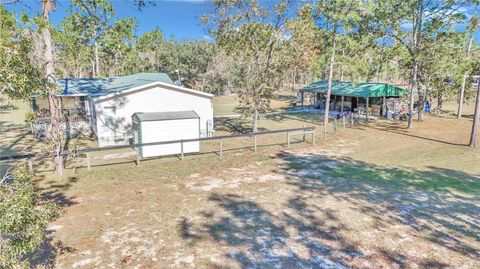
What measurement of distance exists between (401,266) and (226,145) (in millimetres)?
12171

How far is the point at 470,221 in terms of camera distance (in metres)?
8.16

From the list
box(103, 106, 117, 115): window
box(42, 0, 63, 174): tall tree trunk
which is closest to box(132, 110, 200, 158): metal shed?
box(103, 106, 117, 115): window

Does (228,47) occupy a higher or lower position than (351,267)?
higher

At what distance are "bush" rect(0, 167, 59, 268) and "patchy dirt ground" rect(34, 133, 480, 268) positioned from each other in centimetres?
284

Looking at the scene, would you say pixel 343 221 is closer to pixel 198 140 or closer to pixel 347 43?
pixel 198 140

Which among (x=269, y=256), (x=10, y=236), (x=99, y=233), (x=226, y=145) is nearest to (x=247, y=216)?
(x=269, y=256)

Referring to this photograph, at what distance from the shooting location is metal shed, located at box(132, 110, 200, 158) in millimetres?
14531

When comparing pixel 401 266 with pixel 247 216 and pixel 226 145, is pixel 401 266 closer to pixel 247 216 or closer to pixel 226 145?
pixel 247 216

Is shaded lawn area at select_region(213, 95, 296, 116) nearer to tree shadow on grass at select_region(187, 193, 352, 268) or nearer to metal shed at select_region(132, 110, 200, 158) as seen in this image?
metal shed at select_region(132, 110, 200, 158)

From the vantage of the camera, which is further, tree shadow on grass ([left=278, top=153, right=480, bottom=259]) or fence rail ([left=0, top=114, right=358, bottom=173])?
fence rail ([left=0, top=114, right=358, bottom=173])

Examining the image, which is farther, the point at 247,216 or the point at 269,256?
the point at 247,216

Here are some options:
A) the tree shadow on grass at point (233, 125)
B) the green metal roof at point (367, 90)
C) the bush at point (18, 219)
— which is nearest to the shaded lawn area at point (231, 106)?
the tree shadow on grass at point (233, 125)

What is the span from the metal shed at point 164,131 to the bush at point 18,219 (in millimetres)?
10873

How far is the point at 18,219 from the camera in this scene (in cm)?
324
